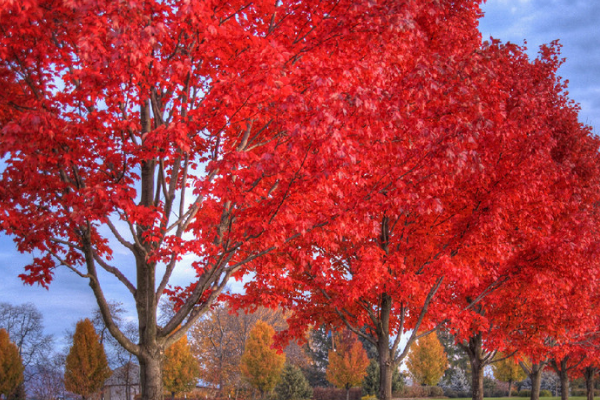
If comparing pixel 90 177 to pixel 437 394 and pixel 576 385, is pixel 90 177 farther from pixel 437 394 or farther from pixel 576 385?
pixel 576 385

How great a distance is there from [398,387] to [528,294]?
27.2 meters

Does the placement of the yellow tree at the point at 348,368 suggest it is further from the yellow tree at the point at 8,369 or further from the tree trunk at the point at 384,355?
the tree trunk at the point at 384,355

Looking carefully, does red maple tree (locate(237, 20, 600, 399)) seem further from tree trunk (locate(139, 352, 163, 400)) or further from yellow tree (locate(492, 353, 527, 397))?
yellow tree (locate(492, 353, 527, 397))

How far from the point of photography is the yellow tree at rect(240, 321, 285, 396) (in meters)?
31.2

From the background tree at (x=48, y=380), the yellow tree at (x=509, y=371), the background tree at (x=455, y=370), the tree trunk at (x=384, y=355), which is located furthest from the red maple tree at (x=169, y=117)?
the background tree at (x=455, y=370)

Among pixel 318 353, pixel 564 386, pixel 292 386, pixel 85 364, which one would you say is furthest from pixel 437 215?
pixel 318 353

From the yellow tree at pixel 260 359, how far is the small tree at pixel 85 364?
979cm

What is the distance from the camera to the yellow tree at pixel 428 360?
39.6 metres

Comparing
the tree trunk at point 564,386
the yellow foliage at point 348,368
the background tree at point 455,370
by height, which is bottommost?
→ the background tree at point 455,370

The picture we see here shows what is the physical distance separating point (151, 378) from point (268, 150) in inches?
158

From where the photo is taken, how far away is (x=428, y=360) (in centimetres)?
3981

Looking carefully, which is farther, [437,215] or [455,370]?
[455,370]

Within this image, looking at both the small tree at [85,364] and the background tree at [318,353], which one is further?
the background tree at [318,353]

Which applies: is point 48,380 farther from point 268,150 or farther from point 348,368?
point 268,150
